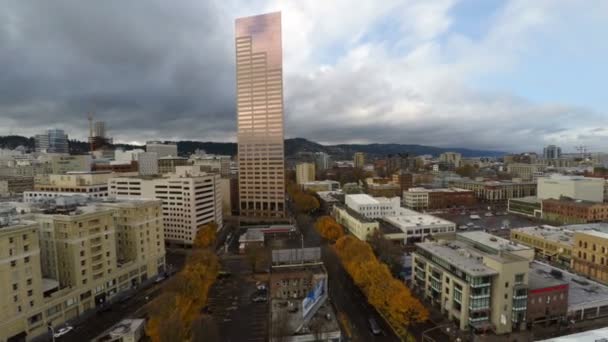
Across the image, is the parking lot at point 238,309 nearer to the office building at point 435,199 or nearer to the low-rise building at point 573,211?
the office building at point 435,199

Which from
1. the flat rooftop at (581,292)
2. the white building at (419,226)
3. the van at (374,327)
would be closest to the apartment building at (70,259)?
the van at (374,327)

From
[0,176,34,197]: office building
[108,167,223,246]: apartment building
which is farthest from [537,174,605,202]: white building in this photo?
[0,176,34,197]: office building

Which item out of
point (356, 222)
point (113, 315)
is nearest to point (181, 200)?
point (113, 315)

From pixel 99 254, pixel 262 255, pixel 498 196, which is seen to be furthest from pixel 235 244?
pixel 498 196

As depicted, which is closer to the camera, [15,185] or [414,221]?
[414,221]

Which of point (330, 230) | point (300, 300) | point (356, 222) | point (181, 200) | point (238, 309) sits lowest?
point (238, 309)

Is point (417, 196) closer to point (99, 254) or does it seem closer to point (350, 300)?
point (350, 300)

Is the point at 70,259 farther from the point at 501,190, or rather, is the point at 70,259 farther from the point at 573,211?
the point at 501,190
